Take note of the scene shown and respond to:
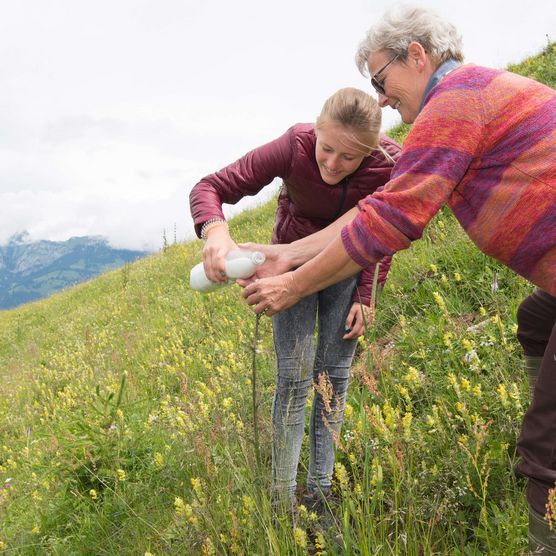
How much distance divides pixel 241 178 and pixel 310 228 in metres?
0.49

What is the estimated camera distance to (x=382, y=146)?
274 centimetres

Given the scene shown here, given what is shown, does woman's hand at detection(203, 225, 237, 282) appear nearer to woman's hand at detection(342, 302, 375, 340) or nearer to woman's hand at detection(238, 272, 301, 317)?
woman's hand at detection(238, 272, 301, 317)

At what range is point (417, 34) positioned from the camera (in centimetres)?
200

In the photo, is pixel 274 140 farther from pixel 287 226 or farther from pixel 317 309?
pixel 317 309

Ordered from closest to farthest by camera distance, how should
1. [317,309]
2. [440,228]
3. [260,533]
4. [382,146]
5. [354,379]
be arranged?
[260,533] → [382,146] → [317,309] → [354,379] → [440,228]

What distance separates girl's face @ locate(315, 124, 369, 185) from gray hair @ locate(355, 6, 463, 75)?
0.49 m

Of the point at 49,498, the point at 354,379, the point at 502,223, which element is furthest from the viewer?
the point at 354,379

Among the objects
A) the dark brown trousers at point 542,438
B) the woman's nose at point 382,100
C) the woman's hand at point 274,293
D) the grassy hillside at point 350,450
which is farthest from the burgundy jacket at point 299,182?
the dark brown trousers at point 542,438

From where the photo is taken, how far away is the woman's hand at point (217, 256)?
246cm

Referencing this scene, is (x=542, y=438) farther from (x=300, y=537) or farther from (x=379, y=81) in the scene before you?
(x=379, y=81)

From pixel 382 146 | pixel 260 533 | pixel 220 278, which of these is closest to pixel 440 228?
pixel 382 146

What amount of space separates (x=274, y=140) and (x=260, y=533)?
197 cm

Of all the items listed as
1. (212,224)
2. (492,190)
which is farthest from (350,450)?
(492,190)

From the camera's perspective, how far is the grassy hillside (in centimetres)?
215
